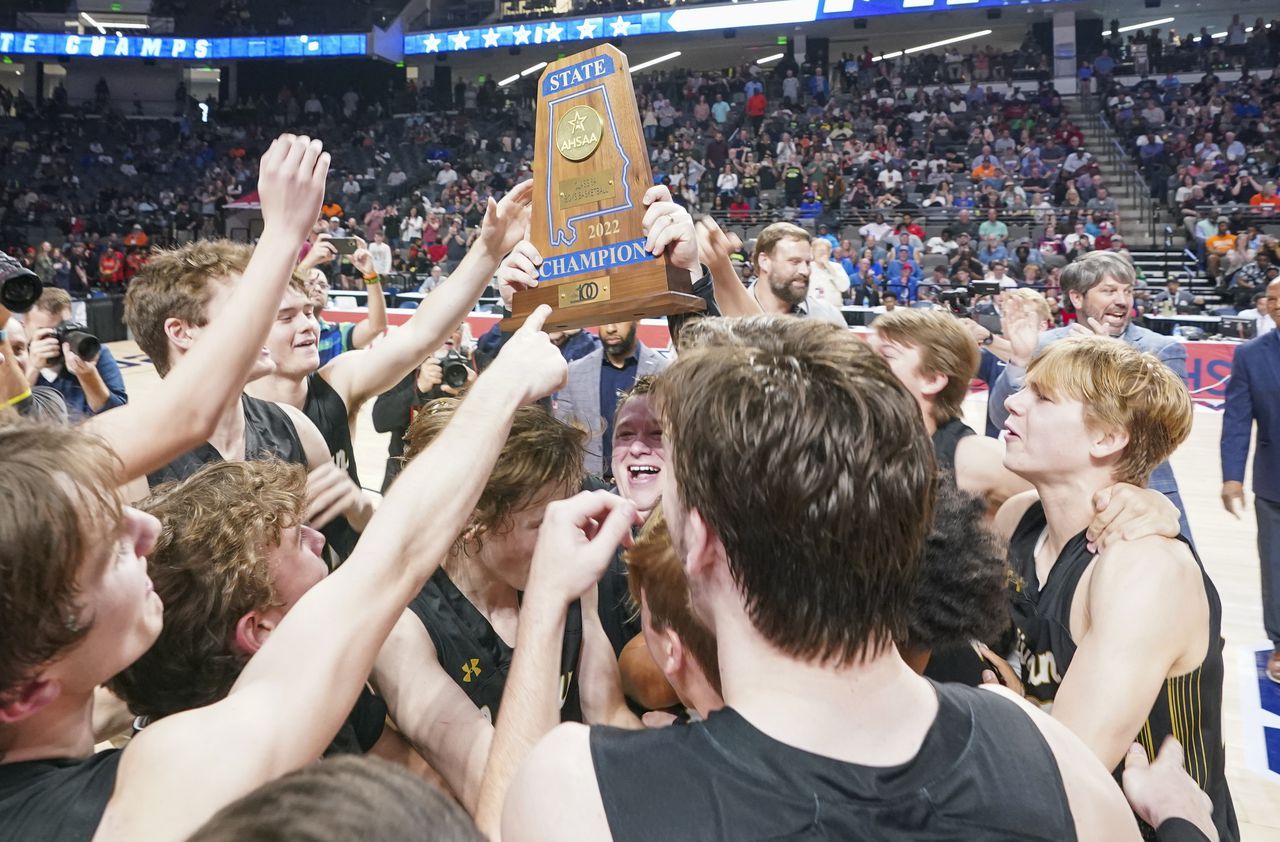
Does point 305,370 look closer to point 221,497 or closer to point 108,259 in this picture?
point 221,497

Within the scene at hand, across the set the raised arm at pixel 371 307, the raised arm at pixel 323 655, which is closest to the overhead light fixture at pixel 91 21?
the raised arm at pixel 371 307

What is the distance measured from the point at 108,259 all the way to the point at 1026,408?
1883cm

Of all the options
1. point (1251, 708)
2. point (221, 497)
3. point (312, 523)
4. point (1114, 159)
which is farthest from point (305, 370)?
point (1114, 159)

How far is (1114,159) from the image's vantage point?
18766 millimetres

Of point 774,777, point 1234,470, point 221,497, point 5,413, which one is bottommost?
point 1234,470

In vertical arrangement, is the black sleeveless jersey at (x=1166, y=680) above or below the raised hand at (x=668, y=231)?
below

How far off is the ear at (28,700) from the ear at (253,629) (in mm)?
304

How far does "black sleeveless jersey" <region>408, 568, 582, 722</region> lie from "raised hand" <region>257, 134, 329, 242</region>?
26.0 inches

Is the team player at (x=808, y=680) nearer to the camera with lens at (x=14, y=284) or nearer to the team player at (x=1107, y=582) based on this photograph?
the team player at (x=1107, y=582)

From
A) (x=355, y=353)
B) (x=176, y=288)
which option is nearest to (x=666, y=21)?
(x=355, y=353)

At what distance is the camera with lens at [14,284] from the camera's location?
7.10 feet

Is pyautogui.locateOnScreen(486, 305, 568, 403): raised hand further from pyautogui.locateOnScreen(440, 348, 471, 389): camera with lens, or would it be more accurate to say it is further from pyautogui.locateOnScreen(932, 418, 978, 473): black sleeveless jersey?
pyautogui.locateOnScreen(440, 348, 471, 389): camera with lens

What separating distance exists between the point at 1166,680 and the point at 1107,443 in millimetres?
525

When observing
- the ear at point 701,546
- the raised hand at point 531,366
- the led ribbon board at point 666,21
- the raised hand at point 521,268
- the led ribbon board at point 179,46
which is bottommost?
the ear at point 701,546
